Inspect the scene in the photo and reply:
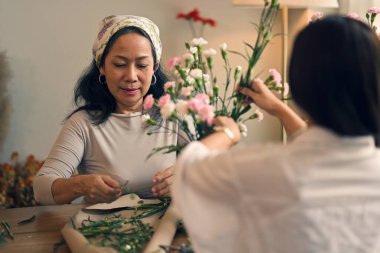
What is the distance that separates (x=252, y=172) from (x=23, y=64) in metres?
2.72

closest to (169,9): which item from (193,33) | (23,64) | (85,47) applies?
(193,33)

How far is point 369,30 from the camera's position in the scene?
3.43ft

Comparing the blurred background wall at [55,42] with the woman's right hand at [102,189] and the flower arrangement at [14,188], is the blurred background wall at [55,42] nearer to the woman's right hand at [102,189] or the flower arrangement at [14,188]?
the flower arrangement at [14,188]

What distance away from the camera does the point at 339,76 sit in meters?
0.97

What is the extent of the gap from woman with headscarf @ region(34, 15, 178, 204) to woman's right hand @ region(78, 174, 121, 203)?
235mm

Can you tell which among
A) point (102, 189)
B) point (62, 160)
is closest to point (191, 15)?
point (62, 160)

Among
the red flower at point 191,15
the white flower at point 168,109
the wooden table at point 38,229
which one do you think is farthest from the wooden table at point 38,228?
the red flower at point 191,15

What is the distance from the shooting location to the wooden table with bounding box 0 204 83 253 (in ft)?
5.07

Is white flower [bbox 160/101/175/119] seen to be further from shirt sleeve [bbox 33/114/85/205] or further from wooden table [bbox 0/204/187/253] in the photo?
shirt sleeve [bbox 33/114/85/205]

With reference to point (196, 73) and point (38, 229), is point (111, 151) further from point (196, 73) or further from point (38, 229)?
point (196, 73)

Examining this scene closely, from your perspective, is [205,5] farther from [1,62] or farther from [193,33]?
[1,62]

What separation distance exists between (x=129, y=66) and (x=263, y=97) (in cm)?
81

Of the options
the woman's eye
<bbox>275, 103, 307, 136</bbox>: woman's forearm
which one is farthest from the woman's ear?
<bbox>275, 103, 307, 136</bbox>: woman's forearm

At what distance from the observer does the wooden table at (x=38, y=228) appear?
155 centimetres
